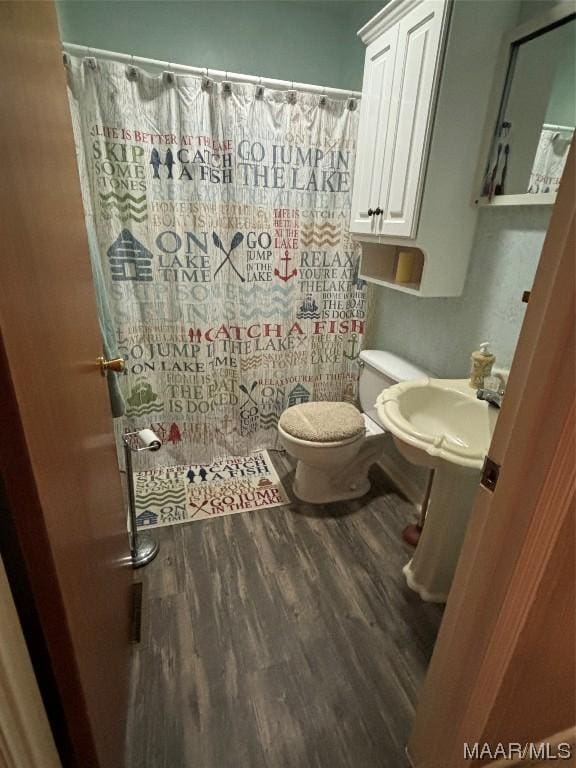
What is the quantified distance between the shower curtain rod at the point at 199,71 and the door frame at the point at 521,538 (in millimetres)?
1728

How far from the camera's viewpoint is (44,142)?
2.15 feet

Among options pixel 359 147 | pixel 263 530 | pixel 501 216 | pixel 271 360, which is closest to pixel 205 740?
pixel 263 530

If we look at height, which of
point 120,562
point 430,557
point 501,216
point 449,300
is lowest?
point 430,557

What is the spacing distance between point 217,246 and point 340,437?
3.78ft

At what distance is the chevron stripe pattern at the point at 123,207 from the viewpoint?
1726 millimetres

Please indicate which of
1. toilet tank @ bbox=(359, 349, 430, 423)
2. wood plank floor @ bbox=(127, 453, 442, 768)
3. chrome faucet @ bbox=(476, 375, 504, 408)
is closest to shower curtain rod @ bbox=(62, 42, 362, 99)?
toilet tank @ bbox=(359, 349, 430, 423)

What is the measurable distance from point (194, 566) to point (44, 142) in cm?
152

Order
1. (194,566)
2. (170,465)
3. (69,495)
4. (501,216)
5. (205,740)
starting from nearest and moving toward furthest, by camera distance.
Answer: (69,495)
(205,740)
(501,216)
(194,566)
(170,465)

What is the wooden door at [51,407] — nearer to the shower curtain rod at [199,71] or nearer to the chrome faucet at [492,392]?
the shower curtain rod at [199,71]

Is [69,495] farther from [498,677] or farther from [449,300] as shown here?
[449,300]

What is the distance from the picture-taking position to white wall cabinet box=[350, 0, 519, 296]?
1268 millimetres

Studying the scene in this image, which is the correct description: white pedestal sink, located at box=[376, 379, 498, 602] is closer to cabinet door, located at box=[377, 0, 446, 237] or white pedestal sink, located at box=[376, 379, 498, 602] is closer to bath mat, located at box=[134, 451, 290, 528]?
cabinet door, located at box=[377, 0, 446, 237]

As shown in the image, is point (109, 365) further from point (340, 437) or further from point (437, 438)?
point (340, 437)

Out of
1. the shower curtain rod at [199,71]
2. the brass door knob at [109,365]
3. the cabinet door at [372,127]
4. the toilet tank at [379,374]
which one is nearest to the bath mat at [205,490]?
the toilet tank at [379,374]
